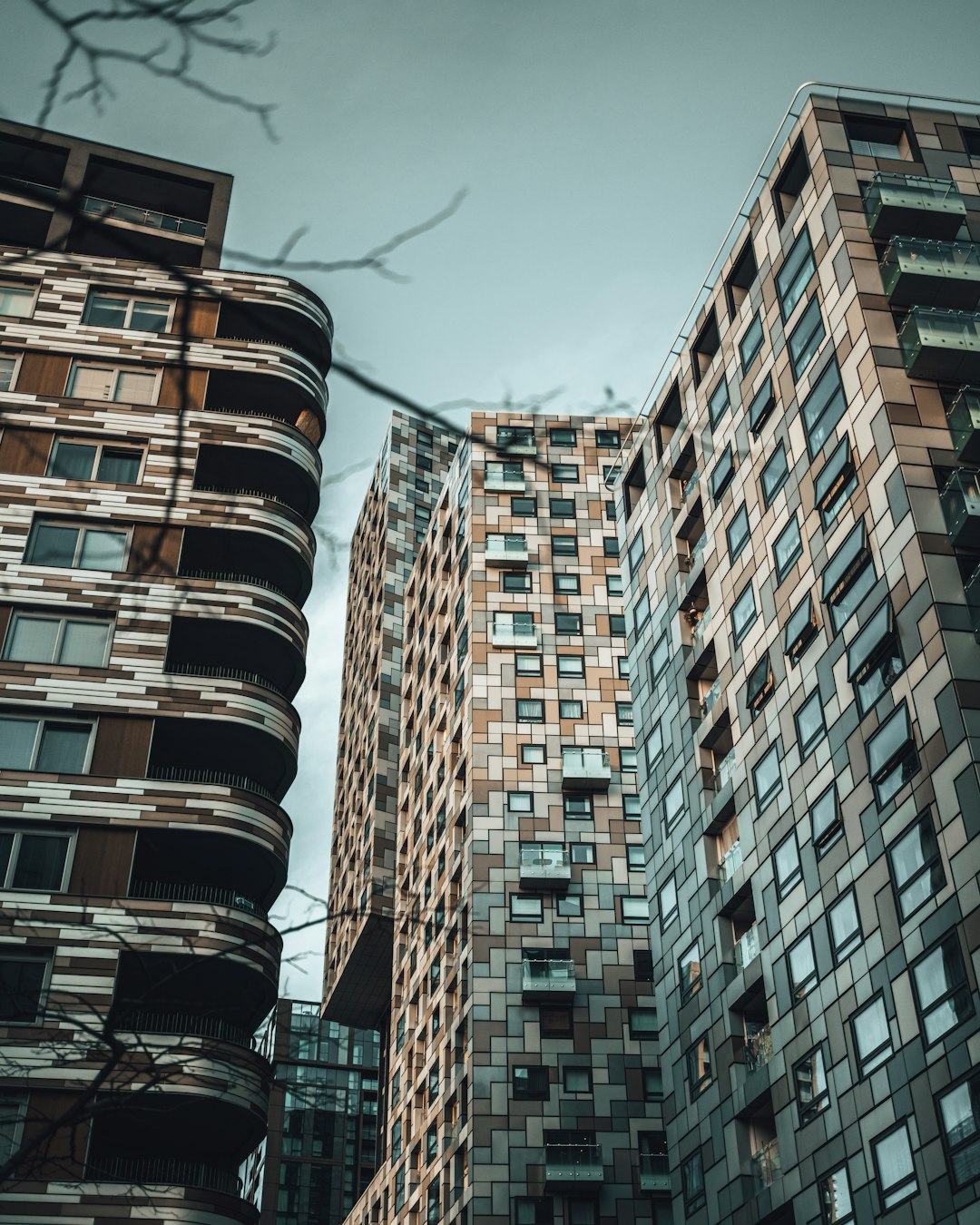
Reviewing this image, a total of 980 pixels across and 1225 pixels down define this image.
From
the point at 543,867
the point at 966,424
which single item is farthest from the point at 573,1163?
the point at 966,424

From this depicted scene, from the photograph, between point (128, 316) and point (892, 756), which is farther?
point (128, 316)

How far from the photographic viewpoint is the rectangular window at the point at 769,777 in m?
36.3

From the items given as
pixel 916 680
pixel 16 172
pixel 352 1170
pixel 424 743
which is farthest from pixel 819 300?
pixel 352 1170

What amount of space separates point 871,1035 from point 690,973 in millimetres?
11705

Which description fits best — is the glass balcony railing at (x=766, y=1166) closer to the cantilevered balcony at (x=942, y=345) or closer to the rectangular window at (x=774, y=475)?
the rectangular window at (x=774, y=475)

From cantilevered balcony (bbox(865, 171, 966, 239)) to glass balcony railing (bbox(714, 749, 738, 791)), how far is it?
1576 cm

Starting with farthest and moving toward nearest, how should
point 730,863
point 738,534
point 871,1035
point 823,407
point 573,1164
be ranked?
point 573,1164 < point 738,534 < point 730,863 < point 823,407 < point 871,1035

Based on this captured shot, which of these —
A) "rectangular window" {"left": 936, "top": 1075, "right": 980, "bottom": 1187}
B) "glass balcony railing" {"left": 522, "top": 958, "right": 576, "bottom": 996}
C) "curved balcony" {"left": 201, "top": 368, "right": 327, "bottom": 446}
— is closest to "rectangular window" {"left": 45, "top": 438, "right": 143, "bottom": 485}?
"curved balcony" {"left": 201, "top": 368, "right": 327, "bottom": 446}

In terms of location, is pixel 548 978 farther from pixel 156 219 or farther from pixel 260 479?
pixel 156 219

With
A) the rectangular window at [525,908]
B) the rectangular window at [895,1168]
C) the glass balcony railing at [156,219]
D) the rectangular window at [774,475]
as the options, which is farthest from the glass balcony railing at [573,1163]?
the glass balcony railing at [156,219]

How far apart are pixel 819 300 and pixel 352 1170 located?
365 ft

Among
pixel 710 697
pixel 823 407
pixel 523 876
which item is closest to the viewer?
pixel 823 407

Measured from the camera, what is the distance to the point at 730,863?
3881 cm

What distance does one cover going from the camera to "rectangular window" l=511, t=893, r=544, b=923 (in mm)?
59781
